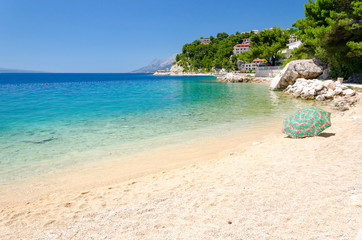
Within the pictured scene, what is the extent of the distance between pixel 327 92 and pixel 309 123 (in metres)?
15.8

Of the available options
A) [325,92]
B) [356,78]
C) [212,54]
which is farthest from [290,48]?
[212,54]

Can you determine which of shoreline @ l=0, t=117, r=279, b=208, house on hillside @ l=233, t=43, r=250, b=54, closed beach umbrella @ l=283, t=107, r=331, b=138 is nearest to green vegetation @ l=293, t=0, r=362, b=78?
closed beach umbrella @ l=283, t=107, r=331, b=138

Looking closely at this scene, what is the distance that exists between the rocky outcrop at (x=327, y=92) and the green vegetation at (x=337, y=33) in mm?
6006

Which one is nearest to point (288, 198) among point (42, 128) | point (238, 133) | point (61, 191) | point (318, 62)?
point (61, 191)

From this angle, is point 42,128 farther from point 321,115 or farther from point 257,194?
point 321,115

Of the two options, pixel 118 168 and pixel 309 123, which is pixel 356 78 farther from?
pixel 118 168

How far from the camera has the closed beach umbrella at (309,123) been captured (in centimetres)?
888

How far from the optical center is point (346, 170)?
5613mm

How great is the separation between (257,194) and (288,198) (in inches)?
23.7

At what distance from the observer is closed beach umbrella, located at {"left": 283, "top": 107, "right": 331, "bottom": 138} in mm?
8883

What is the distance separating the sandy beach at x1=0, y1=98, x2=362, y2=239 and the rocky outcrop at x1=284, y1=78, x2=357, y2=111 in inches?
562

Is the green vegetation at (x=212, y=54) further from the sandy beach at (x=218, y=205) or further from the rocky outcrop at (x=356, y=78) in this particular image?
the sandy beach at (x=218, y=205)

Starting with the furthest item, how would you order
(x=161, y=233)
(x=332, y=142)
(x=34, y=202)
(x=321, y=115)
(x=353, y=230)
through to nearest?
(x=321, y=115) < (x=332, y=142) < (x=34, y=202) < (x=161, y=233) < (x=353, y=230)

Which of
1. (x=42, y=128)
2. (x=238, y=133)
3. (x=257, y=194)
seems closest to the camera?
(x=257, y=194)
